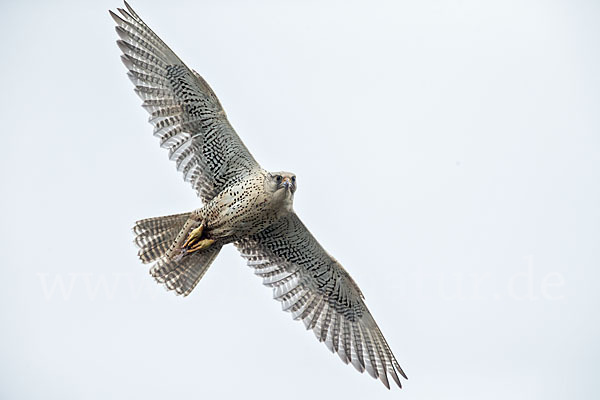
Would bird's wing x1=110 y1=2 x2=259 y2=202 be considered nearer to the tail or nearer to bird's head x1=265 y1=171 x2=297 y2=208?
bird's head x1=265 y1=171 x2=297 y2=208

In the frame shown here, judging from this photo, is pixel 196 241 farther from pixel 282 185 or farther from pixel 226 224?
pixel 282 185

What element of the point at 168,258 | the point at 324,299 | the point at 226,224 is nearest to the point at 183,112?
the point at 226,224

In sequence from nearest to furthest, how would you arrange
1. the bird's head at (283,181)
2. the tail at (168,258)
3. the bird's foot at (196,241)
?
1. the bird's head at (283,181)
2. the bird's foot at (196,241)
3. the tail at (168,258)

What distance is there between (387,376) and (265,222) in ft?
10.3

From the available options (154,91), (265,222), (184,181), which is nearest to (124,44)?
(154,91)

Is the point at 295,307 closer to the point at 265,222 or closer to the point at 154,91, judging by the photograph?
the point at 265,222

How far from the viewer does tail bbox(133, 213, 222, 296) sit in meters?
14.3

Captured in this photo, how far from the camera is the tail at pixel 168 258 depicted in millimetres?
14344

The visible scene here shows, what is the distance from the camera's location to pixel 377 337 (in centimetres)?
1489

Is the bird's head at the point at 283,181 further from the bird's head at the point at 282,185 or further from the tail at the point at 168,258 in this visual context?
the tail at the point at 168,258

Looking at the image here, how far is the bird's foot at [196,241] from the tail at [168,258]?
1.04 feet

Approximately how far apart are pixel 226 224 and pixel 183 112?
5.73 ft

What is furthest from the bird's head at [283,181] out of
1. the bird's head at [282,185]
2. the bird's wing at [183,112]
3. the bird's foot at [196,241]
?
the bird's foot at [196,241]

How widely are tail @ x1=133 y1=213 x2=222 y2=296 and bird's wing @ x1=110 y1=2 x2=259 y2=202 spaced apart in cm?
81
